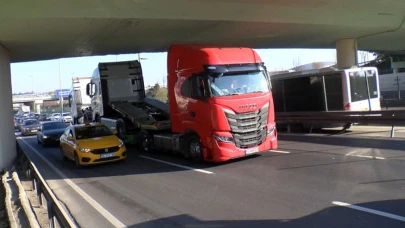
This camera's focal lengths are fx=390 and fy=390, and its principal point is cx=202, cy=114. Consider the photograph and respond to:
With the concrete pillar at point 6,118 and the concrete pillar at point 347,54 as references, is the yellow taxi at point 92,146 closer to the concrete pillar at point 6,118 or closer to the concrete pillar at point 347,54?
the concrete pillar at point 6,118

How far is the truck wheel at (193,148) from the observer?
11.5 m

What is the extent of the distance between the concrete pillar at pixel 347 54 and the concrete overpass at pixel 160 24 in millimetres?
1376

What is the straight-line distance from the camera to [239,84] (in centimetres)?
1129

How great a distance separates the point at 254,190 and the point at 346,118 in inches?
358

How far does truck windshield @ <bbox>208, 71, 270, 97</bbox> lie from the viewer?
10984 mm

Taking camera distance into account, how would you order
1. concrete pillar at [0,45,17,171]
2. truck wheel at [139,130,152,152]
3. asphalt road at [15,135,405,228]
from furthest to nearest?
1. truck wheel at [139,130,152,152]
2. concrete pillar at [0,45,17,171]
3. asphalt road at [15,135,405,228]

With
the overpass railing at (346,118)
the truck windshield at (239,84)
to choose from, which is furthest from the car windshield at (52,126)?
the truck windshield at (239,84)

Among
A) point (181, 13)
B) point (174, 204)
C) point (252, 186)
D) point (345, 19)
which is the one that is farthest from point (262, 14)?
point (174, 204)

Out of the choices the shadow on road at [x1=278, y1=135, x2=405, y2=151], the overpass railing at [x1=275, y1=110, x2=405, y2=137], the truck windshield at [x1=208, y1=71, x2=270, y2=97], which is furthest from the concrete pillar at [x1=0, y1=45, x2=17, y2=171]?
the overpass railing at [x1=275, y1=110, x2=405, y2=137]

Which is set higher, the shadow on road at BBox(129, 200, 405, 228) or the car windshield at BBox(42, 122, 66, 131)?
the car windshield at BBox(42, 122, 66, 131)

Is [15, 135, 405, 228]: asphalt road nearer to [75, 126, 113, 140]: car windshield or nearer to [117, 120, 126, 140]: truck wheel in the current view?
[75, 126, 113, 140]: car windshield

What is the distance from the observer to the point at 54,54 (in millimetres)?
19562

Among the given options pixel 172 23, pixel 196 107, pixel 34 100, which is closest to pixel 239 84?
pixel 196 107

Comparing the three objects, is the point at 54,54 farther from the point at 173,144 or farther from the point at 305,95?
the point at 305,95
